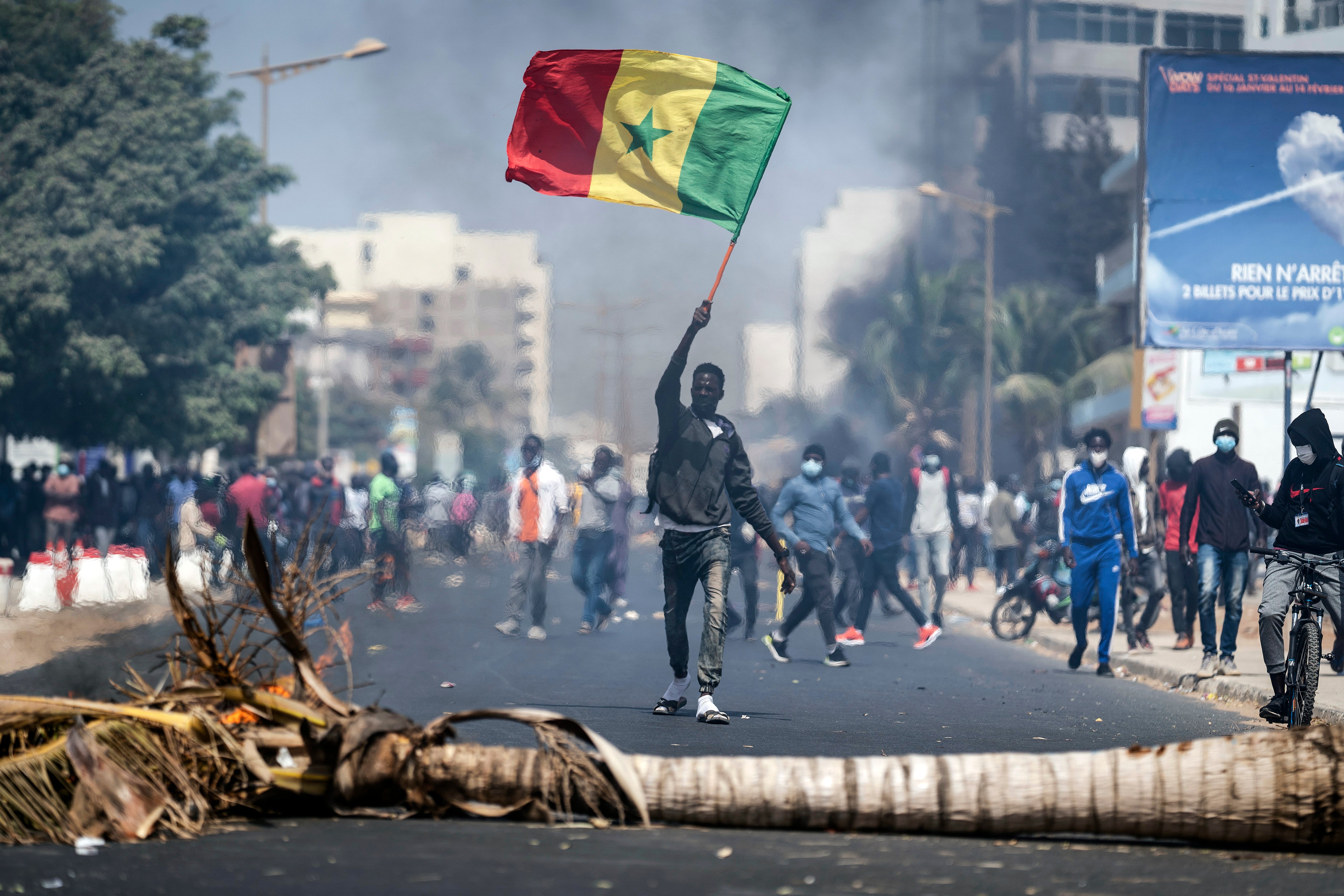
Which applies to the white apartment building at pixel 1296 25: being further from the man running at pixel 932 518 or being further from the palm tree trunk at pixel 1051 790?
the palm tree trunk at pixel 1051 790

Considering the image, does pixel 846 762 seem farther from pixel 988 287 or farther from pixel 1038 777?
pixel 988 287

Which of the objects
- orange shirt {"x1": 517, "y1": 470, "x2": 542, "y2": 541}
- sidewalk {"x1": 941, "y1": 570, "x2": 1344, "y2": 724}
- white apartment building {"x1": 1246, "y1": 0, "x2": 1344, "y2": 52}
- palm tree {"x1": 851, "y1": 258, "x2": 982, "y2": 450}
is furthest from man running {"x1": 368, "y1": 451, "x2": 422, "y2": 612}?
palm tree {"x1": 851, "y1": 258, "x2": 982, "y2": 450}

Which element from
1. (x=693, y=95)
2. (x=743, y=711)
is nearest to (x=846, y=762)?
(x=743, y=711)

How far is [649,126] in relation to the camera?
9352 mm

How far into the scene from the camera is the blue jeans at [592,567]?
15.9 metres

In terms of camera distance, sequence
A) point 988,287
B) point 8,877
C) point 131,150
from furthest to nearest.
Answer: point 988,287
point 131,150
point 8,877

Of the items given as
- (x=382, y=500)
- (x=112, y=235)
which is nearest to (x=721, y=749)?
(x=382, y=500)

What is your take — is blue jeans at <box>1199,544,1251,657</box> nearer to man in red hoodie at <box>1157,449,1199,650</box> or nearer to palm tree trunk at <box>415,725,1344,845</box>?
man in red hoodie at <box>1157,449,1199,650</box>

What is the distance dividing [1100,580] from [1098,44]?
60.3 metres

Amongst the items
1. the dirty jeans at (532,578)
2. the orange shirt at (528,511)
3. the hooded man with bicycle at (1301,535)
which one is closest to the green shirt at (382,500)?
the orange shirt at (528,511)

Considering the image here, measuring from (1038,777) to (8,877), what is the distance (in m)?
2.87

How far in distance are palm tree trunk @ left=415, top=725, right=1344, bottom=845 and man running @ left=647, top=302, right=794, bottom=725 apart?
11.0ft

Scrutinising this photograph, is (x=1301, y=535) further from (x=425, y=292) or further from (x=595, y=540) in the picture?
(x=425, y=292)

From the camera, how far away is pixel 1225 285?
1480 centimetres
